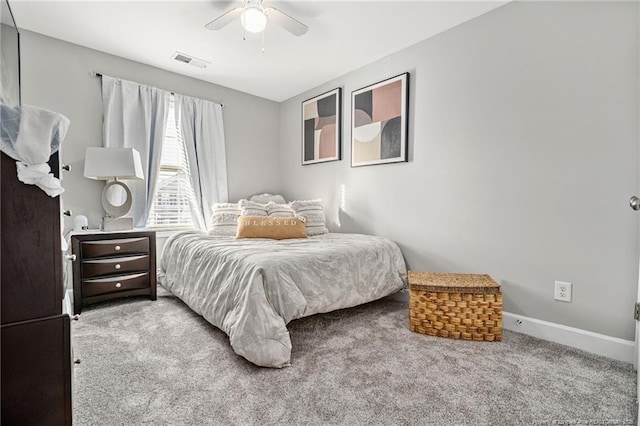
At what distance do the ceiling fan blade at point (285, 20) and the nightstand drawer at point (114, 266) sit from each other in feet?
7.59

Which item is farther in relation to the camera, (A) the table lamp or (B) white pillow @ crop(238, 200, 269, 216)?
(B) white pillow @ crop(238, 200, 269, 216)

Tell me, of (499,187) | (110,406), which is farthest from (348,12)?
(110,406)

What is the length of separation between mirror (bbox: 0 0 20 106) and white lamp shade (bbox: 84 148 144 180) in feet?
2.08

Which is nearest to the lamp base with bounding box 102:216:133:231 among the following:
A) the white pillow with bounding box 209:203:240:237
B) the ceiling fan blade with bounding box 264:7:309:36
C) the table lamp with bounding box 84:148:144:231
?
the table lamp with bounding box 84:148:144:231

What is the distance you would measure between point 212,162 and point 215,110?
637mm

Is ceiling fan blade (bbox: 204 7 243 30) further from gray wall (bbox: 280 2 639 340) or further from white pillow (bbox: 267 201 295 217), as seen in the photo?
white pillow (bbox: 267 201 295 217)

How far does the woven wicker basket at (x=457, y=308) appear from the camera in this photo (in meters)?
2.02

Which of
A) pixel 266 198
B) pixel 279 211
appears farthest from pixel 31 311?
pixel 266 198

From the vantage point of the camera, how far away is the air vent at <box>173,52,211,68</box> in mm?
3045

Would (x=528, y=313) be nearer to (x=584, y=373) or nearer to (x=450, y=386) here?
(x=584, y=373)

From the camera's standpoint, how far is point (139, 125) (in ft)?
10.5

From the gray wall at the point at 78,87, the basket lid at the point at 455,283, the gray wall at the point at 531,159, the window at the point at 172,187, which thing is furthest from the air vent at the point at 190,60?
the basket lid at the point at 455,283

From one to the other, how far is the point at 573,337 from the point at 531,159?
1194mm

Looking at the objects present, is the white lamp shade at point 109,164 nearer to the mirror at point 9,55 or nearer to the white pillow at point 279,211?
the mirror at point 9,55
